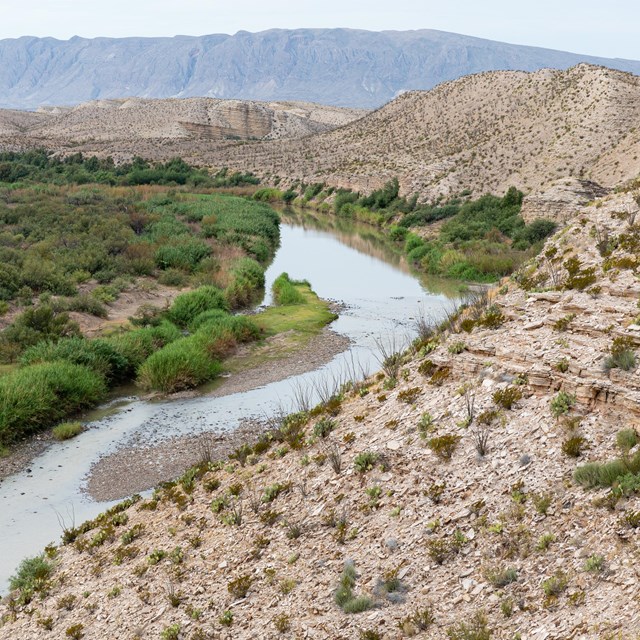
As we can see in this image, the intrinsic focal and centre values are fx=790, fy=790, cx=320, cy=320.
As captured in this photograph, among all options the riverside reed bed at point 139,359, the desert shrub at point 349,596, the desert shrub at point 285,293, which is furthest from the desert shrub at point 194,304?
the desert shrub at point 349,596

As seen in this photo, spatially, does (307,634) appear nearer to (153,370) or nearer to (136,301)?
(153,370)

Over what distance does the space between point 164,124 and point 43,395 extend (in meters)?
106

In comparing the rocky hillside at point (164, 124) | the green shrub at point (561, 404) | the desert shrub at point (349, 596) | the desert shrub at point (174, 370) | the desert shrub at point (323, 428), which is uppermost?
the rocky hillside at point (164, 124)

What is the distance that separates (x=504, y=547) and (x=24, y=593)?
735 centimetres

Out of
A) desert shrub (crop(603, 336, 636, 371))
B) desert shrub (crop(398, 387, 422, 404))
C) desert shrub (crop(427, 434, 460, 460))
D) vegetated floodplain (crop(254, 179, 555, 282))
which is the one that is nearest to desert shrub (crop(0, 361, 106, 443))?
desert shrub (crop(398, 387, 422, 404))

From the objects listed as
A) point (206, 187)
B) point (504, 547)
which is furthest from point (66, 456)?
point (206, 187)

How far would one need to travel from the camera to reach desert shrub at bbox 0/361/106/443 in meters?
18.8

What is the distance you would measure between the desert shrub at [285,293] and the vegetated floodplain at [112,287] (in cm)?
93

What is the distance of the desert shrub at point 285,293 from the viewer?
34.0 metres

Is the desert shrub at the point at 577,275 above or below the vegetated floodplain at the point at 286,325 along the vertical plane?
above

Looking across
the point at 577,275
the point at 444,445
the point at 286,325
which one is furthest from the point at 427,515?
the point at 286,325

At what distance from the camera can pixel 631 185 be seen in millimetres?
19625

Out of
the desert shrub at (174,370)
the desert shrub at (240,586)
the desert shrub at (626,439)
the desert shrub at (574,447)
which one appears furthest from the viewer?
the desert shrub at (174,370)

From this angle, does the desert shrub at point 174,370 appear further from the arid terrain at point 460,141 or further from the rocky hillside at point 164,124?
the rocky hillside at point 164,124
